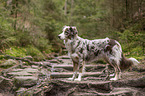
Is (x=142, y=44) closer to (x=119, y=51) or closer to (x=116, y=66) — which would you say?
(x=119, y=51)

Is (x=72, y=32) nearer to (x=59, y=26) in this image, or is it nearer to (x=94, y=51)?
(x=94, y=51)

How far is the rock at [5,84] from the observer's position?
3903 mm

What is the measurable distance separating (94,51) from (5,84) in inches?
130

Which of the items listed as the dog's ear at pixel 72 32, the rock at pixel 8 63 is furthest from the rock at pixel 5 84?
the dog's ear at pixel 72 32

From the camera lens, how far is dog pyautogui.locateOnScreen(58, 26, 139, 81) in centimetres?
324

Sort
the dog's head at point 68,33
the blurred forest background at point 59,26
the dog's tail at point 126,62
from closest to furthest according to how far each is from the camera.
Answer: the dog's tail at point 126,62, the dog's head at point 68,33, the blurred forest background at point 59,26

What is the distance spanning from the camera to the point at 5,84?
4.03 metres

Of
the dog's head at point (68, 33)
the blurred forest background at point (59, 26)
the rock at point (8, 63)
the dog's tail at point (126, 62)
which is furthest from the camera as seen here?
the rock at point (8, 63)

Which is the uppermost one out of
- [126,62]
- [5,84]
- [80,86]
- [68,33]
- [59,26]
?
[59,26]

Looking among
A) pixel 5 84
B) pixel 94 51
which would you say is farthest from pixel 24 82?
pixel 94 51

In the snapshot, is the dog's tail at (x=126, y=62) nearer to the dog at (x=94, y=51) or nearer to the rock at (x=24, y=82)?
the dog at (x=94, y=51)

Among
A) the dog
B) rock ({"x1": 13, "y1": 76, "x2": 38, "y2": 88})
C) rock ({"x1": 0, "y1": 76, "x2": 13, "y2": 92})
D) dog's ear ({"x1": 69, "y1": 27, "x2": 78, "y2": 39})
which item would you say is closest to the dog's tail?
the dog

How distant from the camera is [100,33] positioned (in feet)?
17.1

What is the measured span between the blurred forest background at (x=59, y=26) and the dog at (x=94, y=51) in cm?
67
